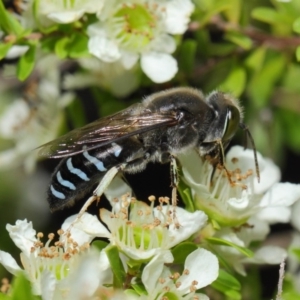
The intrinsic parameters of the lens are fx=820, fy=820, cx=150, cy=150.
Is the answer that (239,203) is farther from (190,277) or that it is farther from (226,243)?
(190,277)

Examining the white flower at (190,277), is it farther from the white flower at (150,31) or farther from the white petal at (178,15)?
the white petal at (178,15)

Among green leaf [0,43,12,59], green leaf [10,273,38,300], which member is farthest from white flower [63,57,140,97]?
green leaf [10,273,38,300]

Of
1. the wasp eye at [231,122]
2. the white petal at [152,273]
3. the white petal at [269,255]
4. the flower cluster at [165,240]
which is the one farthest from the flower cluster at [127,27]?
the white petal at [152,273]

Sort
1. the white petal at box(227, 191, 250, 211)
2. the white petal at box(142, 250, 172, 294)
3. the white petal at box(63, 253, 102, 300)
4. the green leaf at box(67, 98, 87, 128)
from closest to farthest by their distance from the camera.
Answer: the white petal at box(63, 253, 102, 300)
the white petal at box(142, 250, 172, 294)
the white petal at box(227, 191, 250, 211)
the green leaf at box(67, 98, 87, 128)

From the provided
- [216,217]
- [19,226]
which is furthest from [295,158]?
[19,226]

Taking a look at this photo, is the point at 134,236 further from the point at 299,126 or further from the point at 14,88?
the point at 14,88

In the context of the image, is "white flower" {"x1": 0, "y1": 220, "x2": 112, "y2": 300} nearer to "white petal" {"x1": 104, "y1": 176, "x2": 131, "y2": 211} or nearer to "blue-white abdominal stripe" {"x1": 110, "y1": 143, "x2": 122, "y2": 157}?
"white petal" {"x1": 104, "y1": 176, "x2": 131, "y2": 211}
